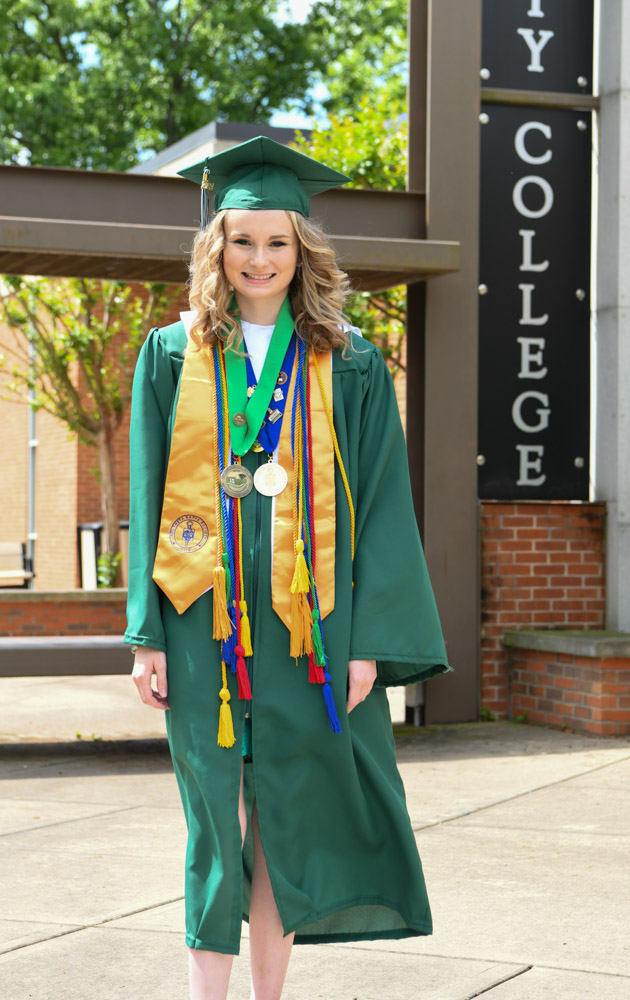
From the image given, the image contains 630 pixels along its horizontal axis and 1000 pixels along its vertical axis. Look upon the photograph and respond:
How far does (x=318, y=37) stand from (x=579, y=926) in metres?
29.4

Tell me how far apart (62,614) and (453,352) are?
6.17 metres

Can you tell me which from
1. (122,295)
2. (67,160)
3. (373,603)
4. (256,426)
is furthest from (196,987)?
(67,160)

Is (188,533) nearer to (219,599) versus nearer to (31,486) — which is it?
(219,599)

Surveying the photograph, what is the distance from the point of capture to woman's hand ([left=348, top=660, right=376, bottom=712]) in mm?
2855

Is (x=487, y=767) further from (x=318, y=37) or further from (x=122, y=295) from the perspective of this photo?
(x=318, y=37)

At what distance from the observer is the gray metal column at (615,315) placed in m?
8.19

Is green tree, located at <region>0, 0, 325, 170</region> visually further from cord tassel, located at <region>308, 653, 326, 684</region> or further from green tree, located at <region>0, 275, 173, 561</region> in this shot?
cord tassel, located at <region>308, 653, 326, 684</region>

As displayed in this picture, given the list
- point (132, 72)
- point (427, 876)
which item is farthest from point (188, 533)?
point (132, 72)

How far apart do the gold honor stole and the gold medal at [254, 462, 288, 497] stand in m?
0.02

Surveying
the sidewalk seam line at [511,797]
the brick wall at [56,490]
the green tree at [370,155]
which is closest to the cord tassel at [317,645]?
the sidewalk seam line at [511,797]

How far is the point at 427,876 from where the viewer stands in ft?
15.1

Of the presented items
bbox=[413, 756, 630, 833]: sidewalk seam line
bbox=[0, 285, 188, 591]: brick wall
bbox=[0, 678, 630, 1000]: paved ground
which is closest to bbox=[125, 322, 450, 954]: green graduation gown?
bbox=[0, 678, 630, 1000]: paved ground

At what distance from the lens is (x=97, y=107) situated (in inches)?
1112

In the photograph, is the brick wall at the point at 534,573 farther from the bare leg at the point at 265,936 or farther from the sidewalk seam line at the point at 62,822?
the bare leg at the point at 265,936
